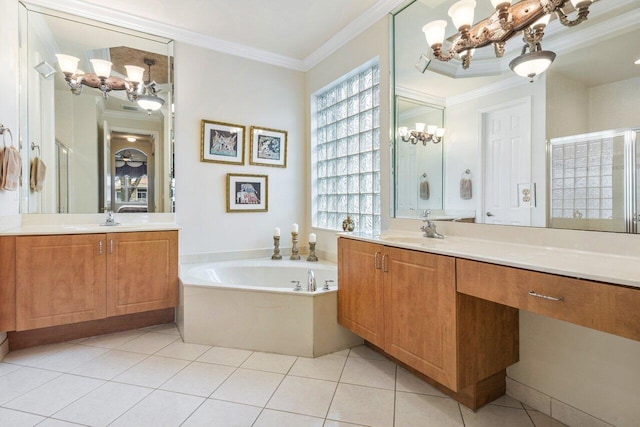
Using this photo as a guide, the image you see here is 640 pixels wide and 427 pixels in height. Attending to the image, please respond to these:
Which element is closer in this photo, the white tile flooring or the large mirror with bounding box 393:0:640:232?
the large mirror with bounding box 393:0:640:232

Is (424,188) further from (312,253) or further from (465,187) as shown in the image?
(312,253)

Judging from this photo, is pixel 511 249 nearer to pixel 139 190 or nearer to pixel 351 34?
pixel 351 34

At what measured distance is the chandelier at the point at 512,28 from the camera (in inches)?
57.4

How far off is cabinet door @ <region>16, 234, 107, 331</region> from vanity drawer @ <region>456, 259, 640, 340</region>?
8.21 feet

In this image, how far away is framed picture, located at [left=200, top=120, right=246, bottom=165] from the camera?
3.18 m

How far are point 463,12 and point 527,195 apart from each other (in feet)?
3.43

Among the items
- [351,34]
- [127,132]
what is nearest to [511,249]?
[351,34]

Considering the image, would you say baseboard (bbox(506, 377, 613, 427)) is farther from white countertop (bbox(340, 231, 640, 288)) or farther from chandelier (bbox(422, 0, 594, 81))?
chandelier (bbox(422, 0, 594, 81))

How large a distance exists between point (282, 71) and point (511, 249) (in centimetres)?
302

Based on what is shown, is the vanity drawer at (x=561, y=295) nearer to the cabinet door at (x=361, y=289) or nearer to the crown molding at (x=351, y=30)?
the cabinet door at (x=361, y=289)

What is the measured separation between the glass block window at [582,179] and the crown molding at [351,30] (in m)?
1.72

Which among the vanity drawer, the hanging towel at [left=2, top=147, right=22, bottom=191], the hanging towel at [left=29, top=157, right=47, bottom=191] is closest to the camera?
the vanity drawer

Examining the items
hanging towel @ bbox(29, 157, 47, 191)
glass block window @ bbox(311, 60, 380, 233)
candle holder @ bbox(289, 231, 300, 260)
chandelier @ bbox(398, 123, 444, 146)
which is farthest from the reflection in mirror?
hanging towel @ bbox(29, 157, 47, 191)

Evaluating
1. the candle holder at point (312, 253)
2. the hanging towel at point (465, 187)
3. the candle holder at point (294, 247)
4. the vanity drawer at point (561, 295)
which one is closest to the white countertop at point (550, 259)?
the vanity drawer at point (561, 295)
